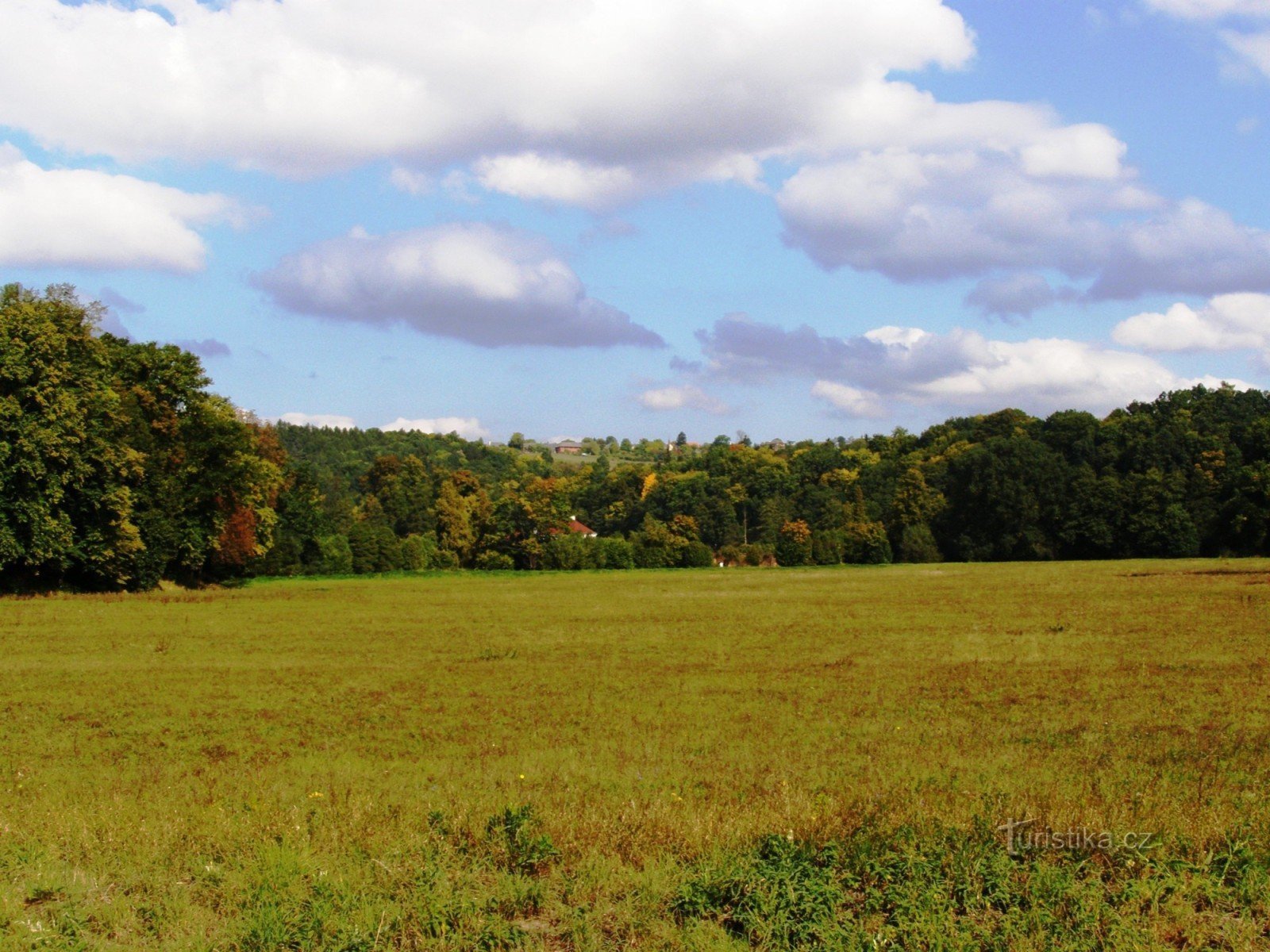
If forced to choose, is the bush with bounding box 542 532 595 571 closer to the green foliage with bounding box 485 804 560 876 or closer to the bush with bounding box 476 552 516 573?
the bush with bounding box 476 552 516 573

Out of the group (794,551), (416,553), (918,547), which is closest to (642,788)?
(416,553)

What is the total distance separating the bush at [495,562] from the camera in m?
90.1

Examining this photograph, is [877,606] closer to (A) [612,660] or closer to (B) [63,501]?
(A) [612,660]

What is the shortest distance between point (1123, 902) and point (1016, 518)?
9097 centimetres

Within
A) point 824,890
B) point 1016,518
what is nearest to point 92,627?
point 824,890

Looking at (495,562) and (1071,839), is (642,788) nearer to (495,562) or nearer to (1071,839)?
(1071,839)

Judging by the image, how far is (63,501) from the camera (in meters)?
44.8

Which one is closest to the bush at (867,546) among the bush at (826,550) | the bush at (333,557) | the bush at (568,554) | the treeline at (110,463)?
the bush at (826,550)

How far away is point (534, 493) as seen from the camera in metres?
90.8

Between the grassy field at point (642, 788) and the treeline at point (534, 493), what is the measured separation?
18.1 meters

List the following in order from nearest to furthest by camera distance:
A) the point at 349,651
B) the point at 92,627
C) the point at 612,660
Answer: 1. the point at 612,660
2. the point at 349,651
3. the point at 92,627

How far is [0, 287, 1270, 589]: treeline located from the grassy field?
18.1 metres

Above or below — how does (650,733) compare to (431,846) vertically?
below

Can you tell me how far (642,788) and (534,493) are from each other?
3185 inches
